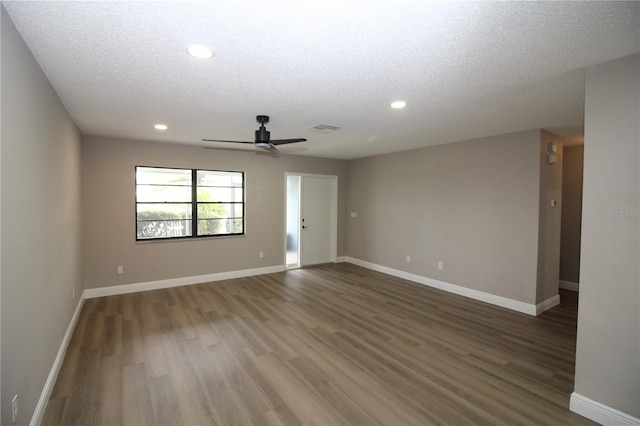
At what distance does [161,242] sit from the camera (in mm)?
5293

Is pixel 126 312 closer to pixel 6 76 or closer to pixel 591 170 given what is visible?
pixel 6 76

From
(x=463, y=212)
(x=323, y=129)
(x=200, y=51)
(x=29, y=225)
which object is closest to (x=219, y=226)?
(x=323, y=129)

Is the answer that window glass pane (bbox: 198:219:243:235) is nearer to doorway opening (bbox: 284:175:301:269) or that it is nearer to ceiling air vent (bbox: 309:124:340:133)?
doorway opening (bbox: 284:175:301:269)

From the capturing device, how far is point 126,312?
418 cm

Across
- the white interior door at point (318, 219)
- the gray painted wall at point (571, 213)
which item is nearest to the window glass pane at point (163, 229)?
the white interior door at point (318, 219)

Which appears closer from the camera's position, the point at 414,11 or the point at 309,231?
the point at 414,11

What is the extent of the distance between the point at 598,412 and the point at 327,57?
123 inches

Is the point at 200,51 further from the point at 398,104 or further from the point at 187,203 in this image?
the point at 187,203

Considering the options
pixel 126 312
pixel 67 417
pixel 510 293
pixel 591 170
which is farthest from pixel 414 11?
pixel 126 312

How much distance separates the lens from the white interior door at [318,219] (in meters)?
7.04

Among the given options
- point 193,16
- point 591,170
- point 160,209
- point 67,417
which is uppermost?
point 193,16

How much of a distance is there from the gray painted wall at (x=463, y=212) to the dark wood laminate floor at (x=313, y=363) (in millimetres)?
625

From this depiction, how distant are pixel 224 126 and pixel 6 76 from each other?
248 cm

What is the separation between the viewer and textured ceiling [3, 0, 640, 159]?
1.60 meters
